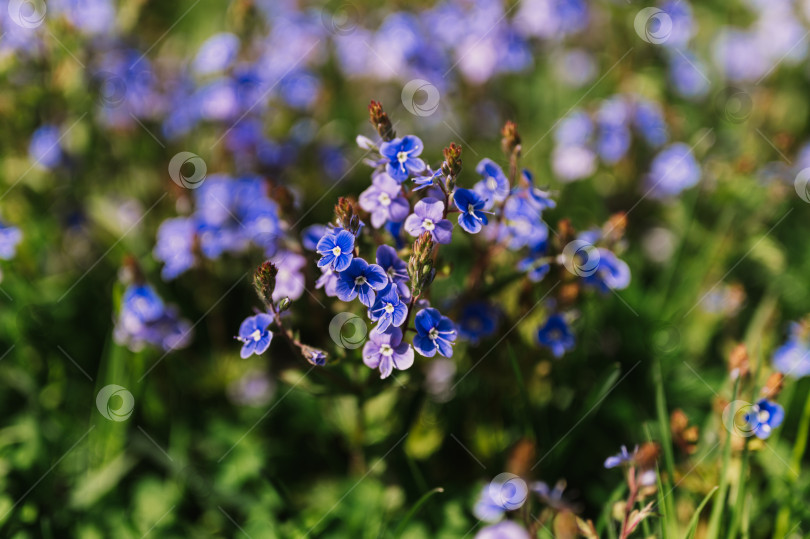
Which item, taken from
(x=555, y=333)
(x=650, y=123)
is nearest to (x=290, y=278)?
(x=555, y=333)

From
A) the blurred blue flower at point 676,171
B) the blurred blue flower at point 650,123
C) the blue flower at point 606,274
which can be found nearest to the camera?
the blue flower at point 606,274

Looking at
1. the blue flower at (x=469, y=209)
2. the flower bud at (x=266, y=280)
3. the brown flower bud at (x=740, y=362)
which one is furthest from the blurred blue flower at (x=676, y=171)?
the flower bud at (x=266, y=280)

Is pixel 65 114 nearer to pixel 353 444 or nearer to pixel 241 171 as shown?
pixel 241 171

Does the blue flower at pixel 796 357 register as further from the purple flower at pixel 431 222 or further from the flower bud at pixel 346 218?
the flower bud at pixel 346 218

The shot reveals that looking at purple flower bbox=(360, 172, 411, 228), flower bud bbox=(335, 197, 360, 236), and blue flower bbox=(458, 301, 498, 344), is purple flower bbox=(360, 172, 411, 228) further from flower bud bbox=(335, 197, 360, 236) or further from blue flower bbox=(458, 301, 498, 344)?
blue flower bbox=(458, 301, 498, 344)

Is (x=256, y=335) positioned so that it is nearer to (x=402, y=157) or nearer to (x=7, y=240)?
(x=402, y=157)

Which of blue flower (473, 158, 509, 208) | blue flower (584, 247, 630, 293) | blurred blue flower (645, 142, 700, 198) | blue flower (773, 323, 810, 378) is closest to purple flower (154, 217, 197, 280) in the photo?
blue flower (473, 158, 509, 208)

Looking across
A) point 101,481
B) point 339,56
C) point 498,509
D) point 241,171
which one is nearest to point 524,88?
point 339,56
